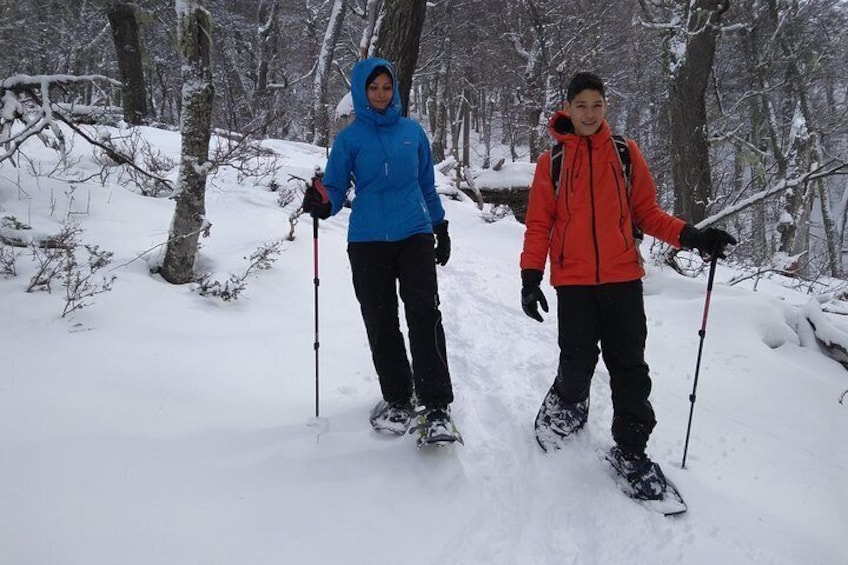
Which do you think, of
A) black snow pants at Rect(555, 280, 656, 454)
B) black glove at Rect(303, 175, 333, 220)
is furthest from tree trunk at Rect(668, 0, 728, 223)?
black glove at Rect(303, 175, 333, 220)

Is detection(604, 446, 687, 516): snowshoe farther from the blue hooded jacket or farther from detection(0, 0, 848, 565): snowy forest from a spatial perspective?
the blue hooded jacket

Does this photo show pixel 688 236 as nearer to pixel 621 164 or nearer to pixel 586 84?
pixel 621 164

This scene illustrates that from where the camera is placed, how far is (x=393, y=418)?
9.90ft

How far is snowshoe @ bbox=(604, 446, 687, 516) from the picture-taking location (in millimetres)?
2535

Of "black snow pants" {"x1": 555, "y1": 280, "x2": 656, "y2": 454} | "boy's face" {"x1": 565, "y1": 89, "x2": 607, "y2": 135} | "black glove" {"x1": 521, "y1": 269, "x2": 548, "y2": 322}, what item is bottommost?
"black snow pants" {"x1": 555, "y1": 280, "x2": 656, "y2": 454}

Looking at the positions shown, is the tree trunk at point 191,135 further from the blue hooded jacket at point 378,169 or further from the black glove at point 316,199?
the blue hooded jacket at point 378,169

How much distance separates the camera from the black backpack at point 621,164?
2.78 m

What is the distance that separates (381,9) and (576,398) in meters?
3.95

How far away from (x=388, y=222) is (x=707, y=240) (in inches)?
66.2

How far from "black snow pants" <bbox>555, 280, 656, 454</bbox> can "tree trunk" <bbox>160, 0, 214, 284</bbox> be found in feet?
10.3

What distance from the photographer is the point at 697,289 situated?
5527 millimetres

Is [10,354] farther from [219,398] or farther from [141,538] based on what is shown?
[141,538]

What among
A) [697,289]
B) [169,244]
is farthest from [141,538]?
[697,289]

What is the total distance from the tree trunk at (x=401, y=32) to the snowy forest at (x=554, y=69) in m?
0.01
